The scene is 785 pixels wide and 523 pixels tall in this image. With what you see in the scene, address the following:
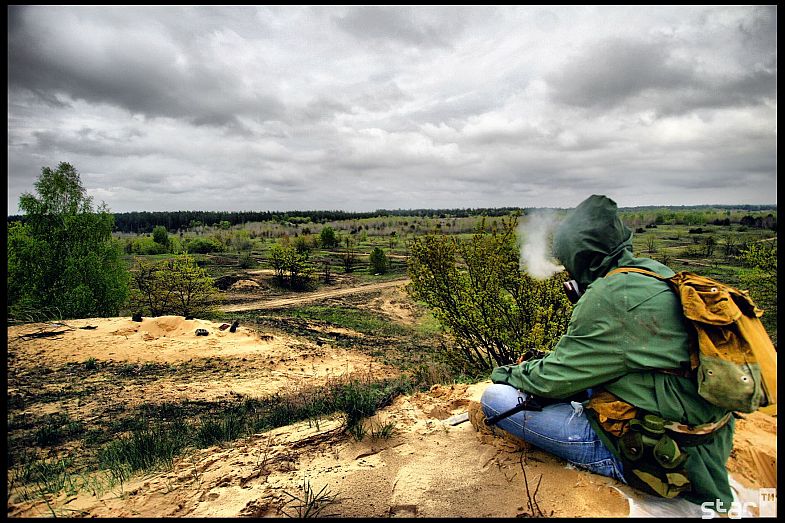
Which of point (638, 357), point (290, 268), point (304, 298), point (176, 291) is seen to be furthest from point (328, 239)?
point (638, 357)

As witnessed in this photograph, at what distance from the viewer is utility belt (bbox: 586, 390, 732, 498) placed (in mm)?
2172

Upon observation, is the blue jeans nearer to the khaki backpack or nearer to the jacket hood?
the khaki backpack

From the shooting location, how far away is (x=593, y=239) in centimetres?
259

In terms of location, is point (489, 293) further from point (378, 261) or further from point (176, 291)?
point (378, 261)

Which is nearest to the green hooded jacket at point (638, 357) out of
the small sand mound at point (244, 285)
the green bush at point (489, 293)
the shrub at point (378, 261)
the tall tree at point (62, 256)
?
the green bush at point (489, 293)

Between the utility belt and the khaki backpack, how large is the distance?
0.28 m

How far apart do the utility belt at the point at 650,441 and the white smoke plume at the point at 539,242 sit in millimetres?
2535

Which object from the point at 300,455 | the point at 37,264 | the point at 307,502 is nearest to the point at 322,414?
the point at 300,455

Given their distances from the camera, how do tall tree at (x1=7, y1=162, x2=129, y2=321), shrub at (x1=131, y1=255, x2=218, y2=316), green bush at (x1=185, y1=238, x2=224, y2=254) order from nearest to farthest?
tall tree at (x1=7, y1=162, x2=129, y2=321) < shrub at (x1=131, y1=255, x2=218, y2=316) < green bush at (x1=185, y1=238, x2=224, y2=254)

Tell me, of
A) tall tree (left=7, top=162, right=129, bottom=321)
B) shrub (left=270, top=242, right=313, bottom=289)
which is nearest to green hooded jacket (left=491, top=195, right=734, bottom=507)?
tall tree (left=7, top=162, right=129, bottom=321)

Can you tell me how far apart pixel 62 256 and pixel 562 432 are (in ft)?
81.3

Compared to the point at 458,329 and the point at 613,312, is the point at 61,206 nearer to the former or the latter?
the point at 458,329

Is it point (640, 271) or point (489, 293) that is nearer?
point (640, 271)

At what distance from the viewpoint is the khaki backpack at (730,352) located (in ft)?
6.34
